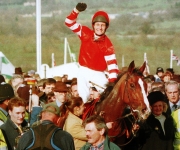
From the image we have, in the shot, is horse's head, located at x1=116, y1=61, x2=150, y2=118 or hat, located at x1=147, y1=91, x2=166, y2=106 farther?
hat, located at x1=147, y1=91, x2=166, y2=106

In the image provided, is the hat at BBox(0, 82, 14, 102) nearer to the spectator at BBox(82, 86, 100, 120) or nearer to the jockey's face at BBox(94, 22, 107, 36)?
the spectator at BBox(82, 86, 100, 120)

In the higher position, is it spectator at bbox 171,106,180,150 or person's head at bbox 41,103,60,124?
person's head at bbox 41,103,60,124

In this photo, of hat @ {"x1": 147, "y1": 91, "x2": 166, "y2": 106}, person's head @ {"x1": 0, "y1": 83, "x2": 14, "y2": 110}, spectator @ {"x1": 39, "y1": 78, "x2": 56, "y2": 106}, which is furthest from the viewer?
spectator @ {"x1": 39, "y1": 78, "x2": 56, "y2": 106}

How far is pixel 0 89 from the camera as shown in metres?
8.62

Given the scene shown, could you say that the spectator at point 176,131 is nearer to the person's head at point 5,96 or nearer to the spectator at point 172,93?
the spectator at point 172,93

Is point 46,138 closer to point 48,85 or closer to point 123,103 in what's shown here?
point 123,103

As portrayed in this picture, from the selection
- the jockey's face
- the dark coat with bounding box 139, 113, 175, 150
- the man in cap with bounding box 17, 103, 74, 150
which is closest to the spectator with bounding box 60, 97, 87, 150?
the dark coat with bounding box 139, 113, 175, 150

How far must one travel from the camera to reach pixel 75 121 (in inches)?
347

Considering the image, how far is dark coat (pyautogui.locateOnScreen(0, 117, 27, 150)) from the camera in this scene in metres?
7.63

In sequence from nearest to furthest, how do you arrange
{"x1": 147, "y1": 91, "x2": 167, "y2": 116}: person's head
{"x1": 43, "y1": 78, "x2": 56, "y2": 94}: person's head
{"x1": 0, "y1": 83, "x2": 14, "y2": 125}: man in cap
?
{"x1": 0, "y1": 83, "x2": 14, "y2": 125}: man in cap, {"x1": 147, "y1": 91, "x2": 167, "y2": 116}: person's head, {"x1": 43, "y1": 78, "x2": 56, "y2": 94}: person's head

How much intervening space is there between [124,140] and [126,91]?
2.50 ft

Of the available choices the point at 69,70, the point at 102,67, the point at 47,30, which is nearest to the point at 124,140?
the point at 102,67

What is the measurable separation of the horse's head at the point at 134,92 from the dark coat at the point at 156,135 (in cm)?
22

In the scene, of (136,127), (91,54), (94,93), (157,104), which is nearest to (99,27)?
(91,54)
